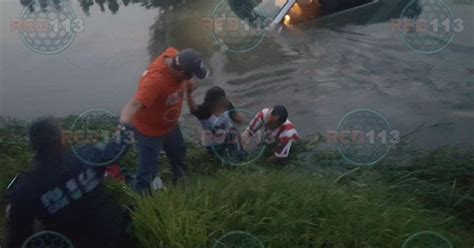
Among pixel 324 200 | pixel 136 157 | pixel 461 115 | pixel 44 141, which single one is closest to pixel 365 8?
pixel 461 115

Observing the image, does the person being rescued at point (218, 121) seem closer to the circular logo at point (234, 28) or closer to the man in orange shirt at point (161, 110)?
the man in orange shirt at point (161, 110)

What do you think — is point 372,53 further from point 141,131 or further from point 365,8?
point 141,131

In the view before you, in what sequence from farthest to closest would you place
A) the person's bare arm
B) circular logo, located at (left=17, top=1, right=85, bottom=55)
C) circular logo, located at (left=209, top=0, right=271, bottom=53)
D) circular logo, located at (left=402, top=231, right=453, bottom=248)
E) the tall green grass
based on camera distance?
circular logo, located at (left=209, top=0, right=271, bottom=53) → circular logo, located at (left=17, top=1, right=85, bottom=55) → the person's bare arm → circular logo, located at (left=402, top=231, right=453, bottom=248) → the tall green grass

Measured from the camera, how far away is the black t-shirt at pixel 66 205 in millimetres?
4895

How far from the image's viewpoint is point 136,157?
5324mm

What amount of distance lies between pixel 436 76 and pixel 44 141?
234 centimetres

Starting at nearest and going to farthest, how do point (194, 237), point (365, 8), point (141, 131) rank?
point (194, 237)
point (141, 131)
point (365, 8)

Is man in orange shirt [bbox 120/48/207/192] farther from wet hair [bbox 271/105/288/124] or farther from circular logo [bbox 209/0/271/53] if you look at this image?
wet hair [bbox 271/105/288/124]

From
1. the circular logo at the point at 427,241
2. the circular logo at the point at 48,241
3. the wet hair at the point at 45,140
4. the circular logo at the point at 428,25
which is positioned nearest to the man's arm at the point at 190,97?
the wet hair at the point at 45,140

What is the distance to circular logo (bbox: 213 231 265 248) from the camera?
15.9ft

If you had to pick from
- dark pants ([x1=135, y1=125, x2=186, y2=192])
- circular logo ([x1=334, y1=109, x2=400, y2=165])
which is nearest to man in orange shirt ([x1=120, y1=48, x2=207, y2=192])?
dark pants ([x1=135, y1=125, x2=186, y2=192])

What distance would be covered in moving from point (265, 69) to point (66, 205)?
1428 millimetres

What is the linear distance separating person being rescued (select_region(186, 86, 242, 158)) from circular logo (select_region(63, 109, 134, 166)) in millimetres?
442

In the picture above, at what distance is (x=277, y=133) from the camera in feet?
17.5
